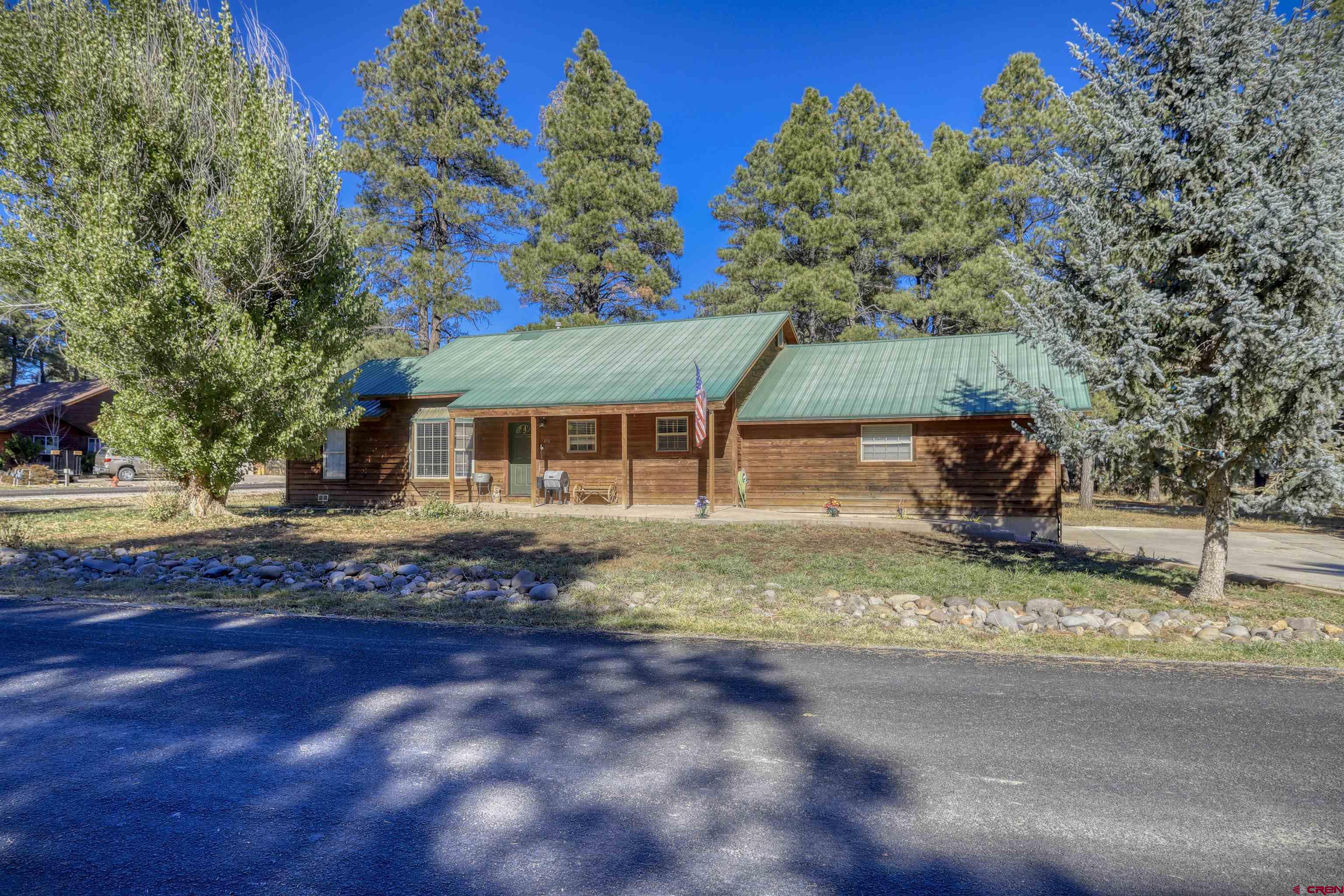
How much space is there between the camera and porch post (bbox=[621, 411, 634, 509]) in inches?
707

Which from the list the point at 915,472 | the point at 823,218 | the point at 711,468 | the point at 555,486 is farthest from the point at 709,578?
the point at 823,218

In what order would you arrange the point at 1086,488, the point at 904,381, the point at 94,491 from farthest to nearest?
the point at 94,491, the point at 1086,488, the point at 904,381

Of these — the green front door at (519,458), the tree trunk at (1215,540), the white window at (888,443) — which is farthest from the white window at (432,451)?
A: the tree trunk at (1215,540)

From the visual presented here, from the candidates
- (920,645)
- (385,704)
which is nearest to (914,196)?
(920,645)

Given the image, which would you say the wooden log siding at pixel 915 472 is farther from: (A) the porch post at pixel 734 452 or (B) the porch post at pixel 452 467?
(B) the porch post at pixel 452 467

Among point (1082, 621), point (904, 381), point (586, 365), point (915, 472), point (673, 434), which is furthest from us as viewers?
point (586, 365)

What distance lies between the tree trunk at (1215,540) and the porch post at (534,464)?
1387 centimetres

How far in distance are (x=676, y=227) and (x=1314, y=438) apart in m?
29.4

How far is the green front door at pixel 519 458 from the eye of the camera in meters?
20.7

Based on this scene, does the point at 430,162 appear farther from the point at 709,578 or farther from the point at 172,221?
the point at 709,578

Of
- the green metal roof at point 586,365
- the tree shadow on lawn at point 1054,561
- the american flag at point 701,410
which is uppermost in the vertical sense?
the green metal roof at point 586,365

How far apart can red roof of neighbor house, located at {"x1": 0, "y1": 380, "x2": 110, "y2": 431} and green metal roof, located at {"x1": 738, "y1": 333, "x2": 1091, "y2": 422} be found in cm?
3555

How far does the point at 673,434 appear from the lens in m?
19.4

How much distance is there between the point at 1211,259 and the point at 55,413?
4651 centimetres
